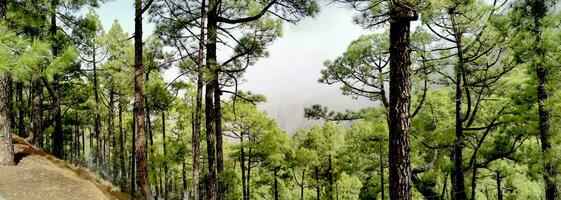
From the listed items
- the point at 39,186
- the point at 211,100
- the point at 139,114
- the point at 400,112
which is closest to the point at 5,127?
the point at 39,186

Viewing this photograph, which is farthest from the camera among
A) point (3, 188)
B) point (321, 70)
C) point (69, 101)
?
point (69, 101)

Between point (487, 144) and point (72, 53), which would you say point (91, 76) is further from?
point (487, 144)

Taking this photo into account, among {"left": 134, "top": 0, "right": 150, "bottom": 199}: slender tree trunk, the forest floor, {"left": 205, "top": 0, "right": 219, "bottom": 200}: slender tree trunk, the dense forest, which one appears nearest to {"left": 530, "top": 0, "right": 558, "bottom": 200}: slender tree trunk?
the dense forest

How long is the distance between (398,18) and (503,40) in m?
6.65

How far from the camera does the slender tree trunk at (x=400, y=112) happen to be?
5.81 meters

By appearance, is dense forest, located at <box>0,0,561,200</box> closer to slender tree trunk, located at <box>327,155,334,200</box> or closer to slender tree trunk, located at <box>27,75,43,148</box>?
→ slender tree trunk, located at <box>27,75,43,148</box>

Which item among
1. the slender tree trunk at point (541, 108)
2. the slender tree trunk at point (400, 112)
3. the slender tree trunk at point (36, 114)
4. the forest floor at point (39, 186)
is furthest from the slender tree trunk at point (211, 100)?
the slender tree trunk at point (541, 108)

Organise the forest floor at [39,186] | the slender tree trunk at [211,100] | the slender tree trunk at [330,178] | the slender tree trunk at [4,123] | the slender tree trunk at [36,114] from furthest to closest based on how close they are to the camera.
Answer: the slender tree trunk at [330,178]
the slender tree trunk at [36,114]
the slender tree trunk at [211,100]
the slender tree trunk at [4,123]
the forest floor at [39,186]

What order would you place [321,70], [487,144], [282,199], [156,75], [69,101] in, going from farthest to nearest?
[282,199], [69,101], [156,75], [321,70], [487,144]

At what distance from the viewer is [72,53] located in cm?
844

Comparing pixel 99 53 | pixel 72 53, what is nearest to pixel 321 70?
pixel 72 53

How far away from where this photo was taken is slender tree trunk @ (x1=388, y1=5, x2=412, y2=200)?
19.1ft

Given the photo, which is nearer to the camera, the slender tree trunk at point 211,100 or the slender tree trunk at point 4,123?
the slender tree trunk at point 4,123

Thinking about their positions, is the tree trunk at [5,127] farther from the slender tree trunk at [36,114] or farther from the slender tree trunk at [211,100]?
the slender tree trunk at [211,100]
